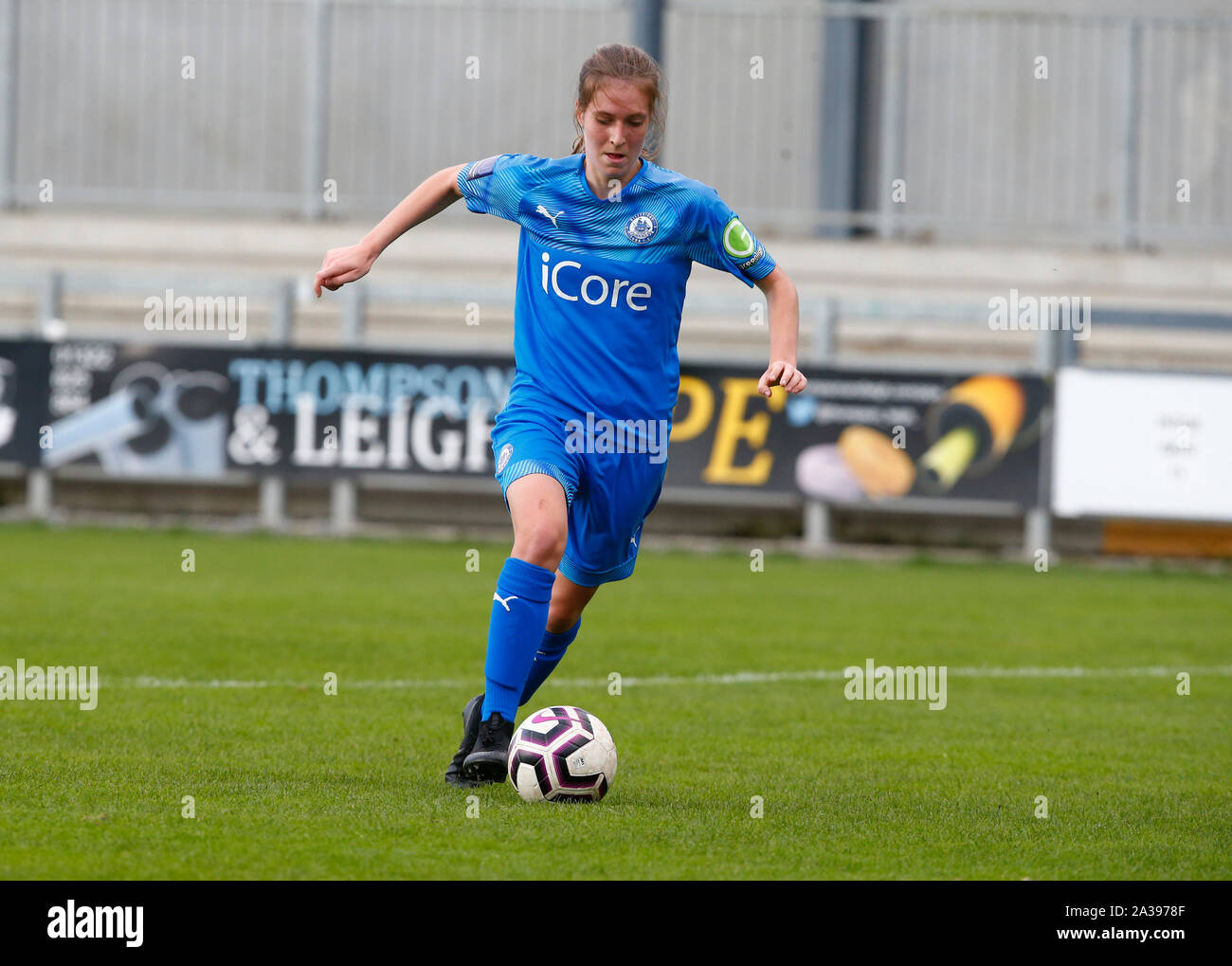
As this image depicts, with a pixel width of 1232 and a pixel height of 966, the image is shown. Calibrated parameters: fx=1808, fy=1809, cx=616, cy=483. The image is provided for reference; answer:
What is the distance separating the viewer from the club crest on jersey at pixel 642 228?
5336 millimetres

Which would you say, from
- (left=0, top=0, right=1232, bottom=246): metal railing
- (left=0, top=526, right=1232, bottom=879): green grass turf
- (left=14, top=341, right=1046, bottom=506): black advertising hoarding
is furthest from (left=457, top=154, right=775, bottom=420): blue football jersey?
(left=0, top=0, right=1232, bottom=246): metal railing

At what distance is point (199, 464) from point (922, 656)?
25.3ft

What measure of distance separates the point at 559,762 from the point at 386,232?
5.39 feet

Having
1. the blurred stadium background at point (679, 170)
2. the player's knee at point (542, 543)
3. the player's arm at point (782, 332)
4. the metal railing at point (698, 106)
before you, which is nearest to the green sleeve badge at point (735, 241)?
the player's arm at point (782, 332)

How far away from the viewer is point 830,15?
1794cm

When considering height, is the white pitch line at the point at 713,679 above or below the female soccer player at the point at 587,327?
below

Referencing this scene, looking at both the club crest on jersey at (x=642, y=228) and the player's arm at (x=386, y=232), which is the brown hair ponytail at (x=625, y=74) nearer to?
the club crest on jersey at (x=642, y=228)

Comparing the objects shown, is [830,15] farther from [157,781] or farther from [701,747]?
[157,781]

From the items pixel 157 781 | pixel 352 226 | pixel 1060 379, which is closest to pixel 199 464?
pixel 352 226

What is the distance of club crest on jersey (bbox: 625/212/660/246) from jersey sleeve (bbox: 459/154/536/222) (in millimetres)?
359

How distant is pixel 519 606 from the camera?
5.13 m

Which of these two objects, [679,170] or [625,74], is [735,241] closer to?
[625,74]

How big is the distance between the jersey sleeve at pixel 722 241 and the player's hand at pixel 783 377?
0.40 meters

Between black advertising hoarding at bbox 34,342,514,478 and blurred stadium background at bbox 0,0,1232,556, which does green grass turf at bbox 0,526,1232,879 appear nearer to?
black advertising hoarding at bbox 34,342,514,478
